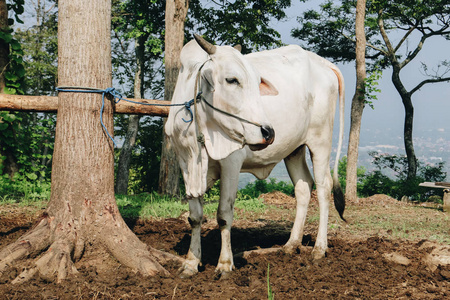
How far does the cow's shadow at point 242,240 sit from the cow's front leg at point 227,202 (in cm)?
33

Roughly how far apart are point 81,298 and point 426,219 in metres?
7.06

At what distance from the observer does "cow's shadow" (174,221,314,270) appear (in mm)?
4656

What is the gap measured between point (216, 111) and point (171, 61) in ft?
22.1

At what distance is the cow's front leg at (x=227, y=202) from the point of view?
4004 mm

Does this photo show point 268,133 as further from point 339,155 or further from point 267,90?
point 339,155

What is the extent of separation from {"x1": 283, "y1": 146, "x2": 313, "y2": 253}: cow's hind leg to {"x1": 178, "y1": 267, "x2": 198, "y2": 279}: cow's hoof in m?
1.58

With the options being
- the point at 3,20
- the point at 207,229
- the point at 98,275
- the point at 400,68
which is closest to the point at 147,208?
the point at 207,229

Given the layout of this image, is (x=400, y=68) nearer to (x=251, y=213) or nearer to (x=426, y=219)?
(x=426, y=219)

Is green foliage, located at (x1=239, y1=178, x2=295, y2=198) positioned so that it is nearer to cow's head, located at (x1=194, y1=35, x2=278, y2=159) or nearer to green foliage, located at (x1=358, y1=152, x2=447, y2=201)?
green foliage, located at (x1=358, y1=152, x2=447, y2=201)

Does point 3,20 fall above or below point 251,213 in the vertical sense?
above

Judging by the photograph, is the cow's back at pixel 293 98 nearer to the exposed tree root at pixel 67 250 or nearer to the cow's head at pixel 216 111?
the cow's head at pixel 216 111

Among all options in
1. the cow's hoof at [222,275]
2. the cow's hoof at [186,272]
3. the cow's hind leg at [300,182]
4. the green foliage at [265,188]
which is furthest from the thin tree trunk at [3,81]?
the green foliage at [265,188]

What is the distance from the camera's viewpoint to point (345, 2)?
63.3 ft

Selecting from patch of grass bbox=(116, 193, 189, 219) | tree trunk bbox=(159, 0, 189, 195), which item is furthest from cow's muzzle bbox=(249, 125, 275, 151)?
tree trunk bbox=(159, 0, 189, 195)
